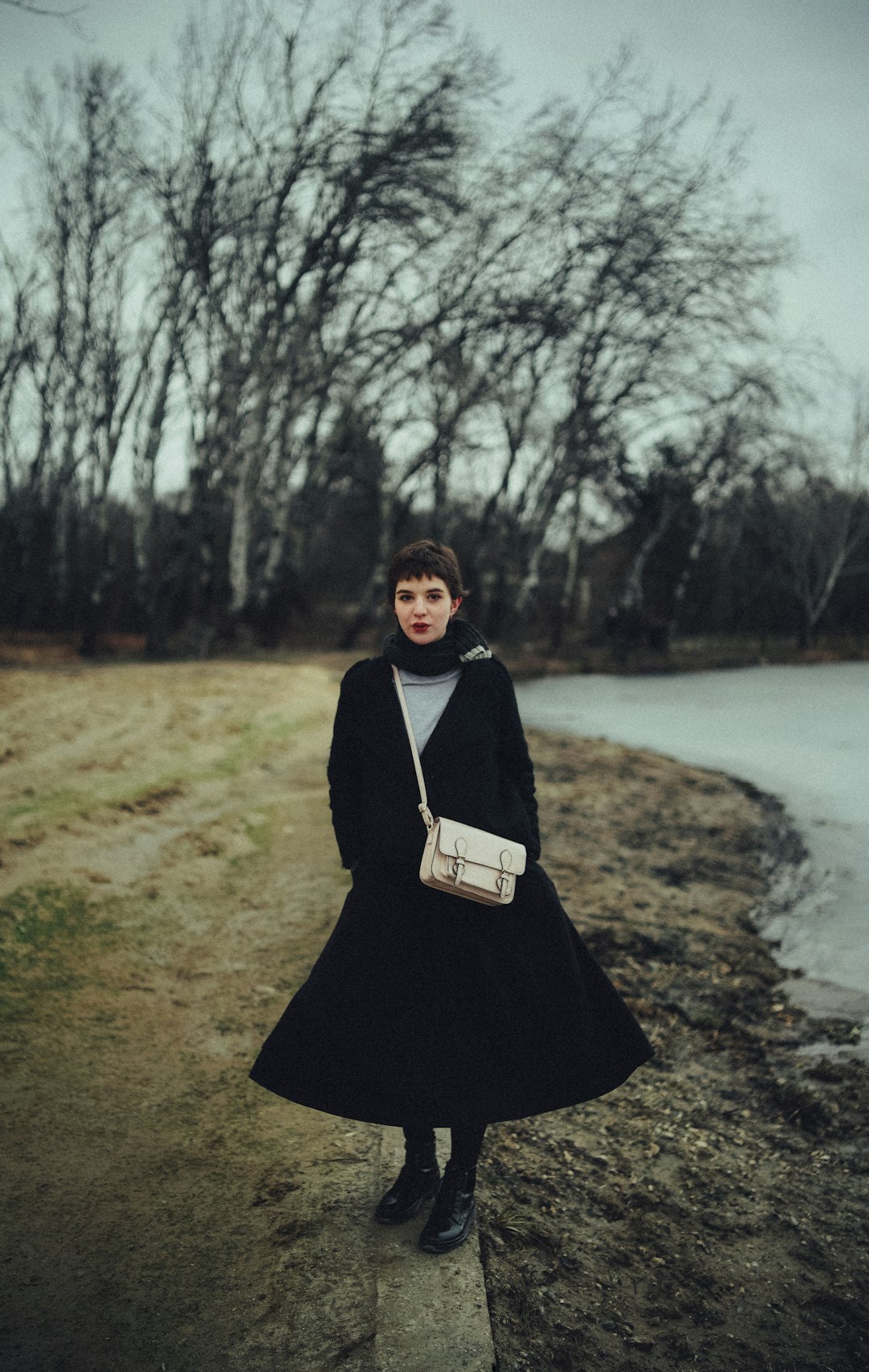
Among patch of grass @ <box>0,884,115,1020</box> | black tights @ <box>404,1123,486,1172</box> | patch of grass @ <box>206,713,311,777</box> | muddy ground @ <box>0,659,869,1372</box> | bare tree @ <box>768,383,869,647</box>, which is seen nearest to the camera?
muddy ground @ <box>0,659,869,1372</box>

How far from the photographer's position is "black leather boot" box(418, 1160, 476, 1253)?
8.08ft

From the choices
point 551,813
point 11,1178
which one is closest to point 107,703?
point 551,813

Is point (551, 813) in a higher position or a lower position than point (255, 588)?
lower

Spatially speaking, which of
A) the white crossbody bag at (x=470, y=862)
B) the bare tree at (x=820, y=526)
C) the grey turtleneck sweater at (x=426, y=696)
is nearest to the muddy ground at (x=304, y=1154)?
the white crossbody bag at (x=470, y=862)

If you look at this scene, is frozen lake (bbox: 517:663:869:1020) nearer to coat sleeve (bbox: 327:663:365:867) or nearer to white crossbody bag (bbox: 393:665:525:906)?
white crossbody bag (bbox: 393:665:525:906)

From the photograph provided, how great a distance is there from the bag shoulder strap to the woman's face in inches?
4.6

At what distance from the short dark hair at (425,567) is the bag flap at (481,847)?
0.66 m

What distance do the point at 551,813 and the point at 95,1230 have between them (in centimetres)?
576

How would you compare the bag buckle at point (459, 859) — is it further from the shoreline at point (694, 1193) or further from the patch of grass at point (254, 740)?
the patch of grass at point (254, 740)

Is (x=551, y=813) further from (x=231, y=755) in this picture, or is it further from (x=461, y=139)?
(x=461, y=139)

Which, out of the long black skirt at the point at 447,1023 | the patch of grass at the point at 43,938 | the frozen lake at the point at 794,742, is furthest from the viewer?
the frozen lake at the point at 794,742

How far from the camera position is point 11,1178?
8.76 ft

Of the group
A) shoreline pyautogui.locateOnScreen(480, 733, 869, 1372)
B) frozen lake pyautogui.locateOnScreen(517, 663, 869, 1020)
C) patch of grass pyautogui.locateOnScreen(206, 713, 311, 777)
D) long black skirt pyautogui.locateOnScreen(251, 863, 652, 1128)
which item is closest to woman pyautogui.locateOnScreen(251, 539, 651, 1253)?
long black skirt pyautogui.locateOnScreen(251, 863, 652, 1128)

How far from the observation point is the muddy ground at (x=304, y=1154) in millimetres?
2244
